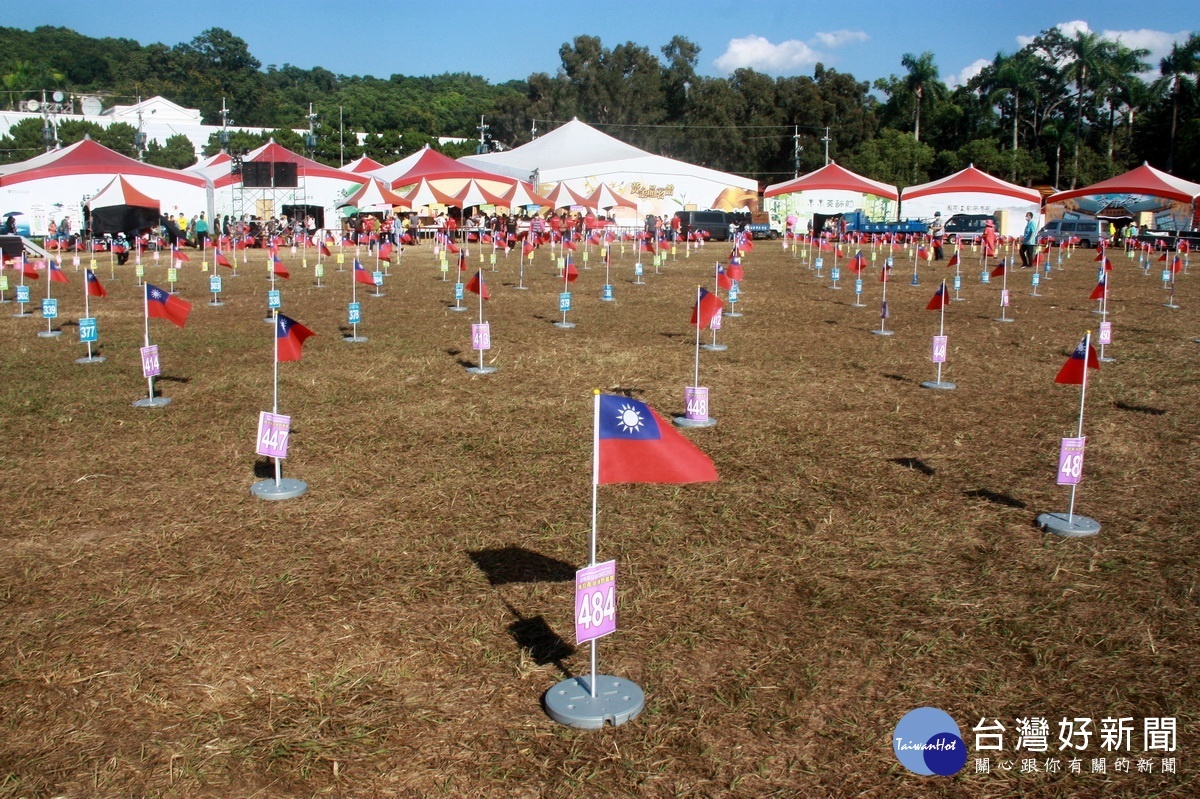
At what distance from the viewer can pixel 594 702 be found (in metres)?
4.18

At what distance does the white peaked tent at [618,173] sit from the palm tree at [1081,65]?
25.6m

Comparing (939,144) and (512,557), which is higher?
(939,144)

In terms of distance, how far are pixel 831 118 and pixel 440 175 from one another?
4302 centimetres

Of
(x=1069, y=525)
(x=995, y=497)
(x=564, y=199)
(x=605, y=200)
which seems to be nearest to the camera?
(x=1069, y=525)

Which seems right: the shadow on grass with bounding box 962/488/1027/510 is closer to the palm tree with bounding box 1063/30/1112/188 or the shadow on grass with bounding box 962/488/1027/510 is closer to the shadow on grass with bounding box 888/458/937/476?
the shadow on grass with bounding box 888/458/937/476

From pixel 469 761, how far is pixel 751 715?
125 cm

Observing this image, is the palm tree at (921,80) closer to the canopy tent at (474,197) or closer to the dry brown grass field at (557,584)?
the canopy tent at (474,197)

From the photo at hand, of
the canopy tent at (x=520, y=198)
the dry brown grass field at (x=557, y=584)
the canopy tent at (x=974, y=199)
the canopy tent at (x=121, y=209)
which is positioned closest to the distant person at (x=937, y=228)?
the canopy tent at (x=974, y=199)

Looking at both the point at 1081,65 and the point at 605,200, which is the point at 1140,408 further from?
the point at 1081,65

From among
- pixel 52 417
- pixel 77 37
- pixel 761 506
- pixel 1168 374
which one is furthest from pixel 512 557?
pixel 77 37

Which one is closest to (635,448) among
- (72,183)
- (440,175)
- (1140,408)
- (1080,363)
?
(1080,363)

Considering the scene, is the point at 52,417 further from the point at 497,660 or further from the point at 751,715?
the point at 751,715

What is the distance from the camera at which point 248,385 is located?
11234 mm

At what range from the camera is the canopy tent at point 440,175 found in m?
41.2
